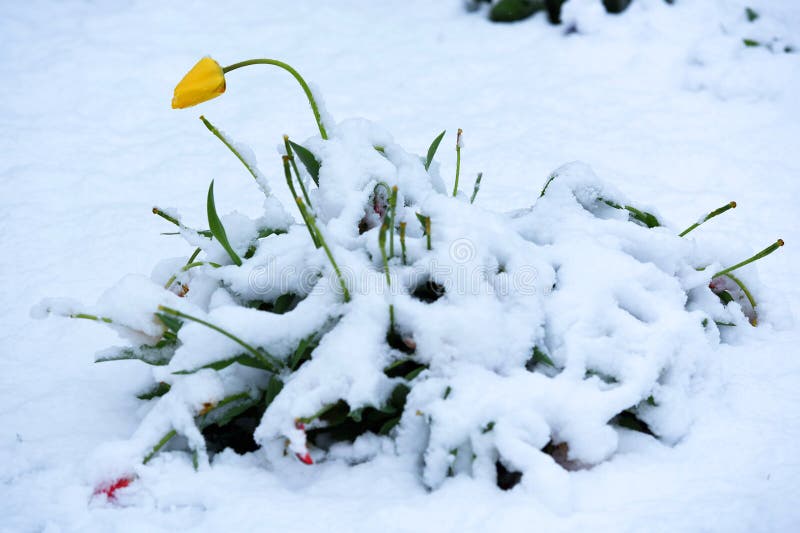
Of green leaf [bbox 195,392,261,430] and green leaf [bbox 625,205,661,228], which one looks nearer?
green leaf [bbox 195,392,261,430]

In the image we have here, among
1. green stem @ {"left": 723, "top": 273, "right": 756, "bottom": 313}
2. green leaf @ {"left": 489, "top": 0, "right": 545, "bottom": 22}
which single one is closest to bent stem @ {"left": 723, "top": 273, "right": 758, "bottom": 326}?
green stem @ {"left": 723, "top": 273, "right": 756, "bottom": 313}

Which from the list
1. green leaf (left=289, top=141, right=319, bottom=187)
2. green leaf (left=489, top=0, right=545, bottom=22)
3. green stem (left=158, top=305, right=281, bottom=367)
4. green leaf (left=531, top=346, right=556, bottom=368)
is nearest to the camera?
green stem (left=158, top=305, right=281, bottom=367)

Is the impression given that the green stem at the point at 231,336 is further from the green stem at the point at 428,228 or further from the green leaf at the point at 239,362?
the green stem at the point at 428,228

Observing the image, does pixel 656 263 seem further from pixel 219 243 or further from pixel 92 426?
pixel 92 426

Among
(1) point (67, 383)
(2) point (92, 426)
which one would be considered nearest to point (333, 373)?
(2) point (92, 426)

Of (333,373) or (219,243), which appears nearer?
(333,373)

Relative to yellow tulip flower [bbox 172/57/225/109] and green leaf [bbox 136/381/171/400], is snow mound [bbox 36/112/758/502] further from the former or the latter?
yellow tulip flower [bbox 172/57/225/109]

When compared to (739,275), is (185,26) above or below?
above

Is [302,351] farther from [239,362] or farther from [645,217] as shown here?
[645,217]
